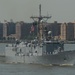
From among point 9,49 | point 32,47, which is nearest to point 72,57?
point 32,47

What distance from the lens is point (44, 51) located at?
7494 centimetres

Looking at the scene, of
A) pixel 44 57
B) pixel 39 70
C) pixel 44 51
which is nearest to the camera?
pixel 39 70

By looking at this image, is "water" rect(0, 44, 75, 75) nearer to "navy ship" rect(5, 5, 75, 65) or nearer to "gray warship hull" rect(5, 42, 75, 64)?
"gray warship hull" rect(5, 42, 75, 64)

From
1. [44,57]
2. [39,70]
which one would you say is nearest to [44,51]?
[44,57]

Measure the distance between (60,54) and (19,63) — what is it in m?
7.97

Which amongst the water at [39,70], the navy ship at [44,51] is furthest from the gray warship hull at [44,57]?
the water at [39,70]

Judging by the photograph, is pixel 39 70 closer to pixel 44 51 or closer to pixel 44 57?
pixel 44 57

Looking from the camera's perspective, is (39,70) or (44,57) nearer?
(39,70)

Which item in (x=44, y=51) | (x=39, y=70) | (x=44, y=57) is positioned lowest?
(x=39, y=70)

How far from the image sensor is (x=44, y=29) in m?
76.4

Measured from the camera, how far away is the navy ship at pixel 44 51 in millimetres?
74312

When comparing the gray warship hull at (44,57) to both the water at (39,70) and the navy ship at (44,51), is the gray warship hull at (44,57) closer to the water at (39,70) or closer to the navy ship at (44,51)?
the navy ship at (44,51)

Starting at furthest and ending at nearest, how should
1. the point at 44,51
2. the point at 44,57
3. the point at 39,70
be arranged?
the point at 44,51, the point at 44,57, the point at 39,70

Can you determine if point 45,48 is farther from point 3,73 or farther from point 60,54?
point 3,73
